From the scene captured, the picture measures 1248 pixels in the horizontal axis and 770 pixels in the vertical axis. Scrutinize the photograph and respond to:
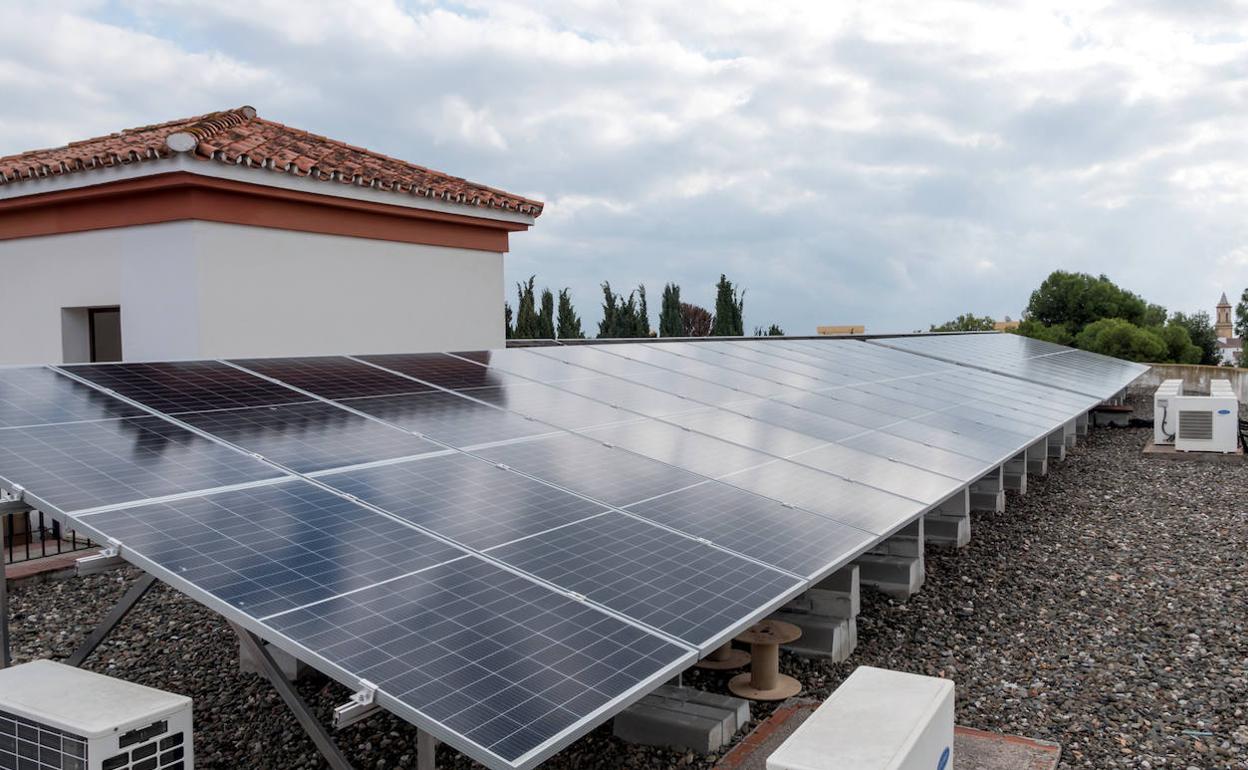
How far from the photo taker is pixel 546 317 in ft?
169

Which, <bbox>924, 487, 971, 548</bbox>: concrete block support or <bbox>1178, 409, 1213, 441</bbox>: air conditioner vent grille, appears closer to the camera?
<bbox>924, 487, 971, 548</bbox>: concrete block support

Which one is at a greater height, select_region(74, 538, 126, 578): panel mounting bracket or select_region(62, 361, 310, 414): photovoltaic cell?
select_region(62, 361, 310, 414): photovoltaic cell

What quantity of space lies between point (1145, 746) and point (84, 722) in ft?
26.8

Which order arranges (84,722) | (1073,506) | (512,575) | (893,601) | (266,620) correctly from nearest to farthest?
(266,620)
(84,722)
(512,575)
(893,601)
(1073,506)

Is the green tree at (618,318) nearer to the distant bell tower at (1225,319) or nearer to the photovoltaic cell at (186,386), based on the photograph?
the photovoltaic cell at (186,386)

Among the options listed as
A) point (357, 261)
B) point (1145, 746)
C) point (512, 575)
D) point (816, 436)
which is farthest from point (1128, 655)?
point (357, 261)

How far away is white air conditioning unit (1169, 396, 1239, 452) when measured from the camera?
2380 cm

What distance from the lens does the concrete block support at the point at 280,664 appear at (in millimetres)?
9484

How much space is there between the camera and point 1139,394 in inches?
1678

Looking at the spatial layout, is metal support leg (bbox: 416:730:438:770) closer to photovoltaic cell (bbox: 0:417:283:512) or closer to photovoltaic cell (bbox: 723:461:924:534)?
photovoltaic cell (bbox: 0:417:283:512)

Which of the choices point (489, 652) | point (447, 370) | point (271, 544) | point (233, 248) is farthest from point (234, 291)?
point (489, 652)

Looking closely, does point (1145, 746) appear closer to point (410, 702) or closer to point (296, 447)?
point (410, 702)

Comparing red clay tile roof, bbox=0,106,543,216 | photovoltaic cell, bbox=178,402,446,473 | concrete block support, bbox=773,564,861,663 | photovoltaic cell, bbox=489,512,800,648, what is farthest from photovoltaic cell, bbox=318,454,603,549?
red clay tile roof, bbox=0,106,543,216

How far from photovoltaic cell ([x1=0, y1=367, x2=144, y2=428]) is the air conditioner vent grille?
25.3m
